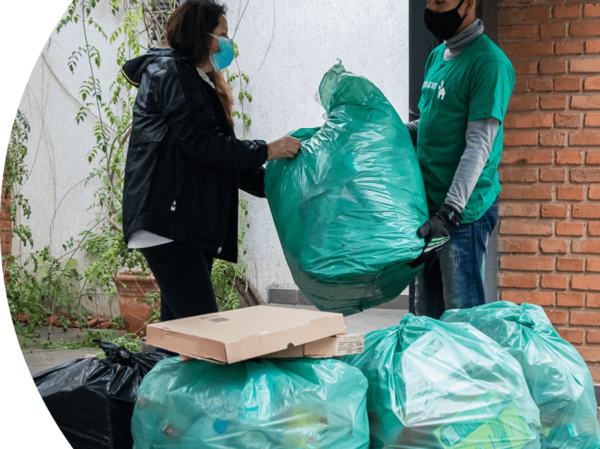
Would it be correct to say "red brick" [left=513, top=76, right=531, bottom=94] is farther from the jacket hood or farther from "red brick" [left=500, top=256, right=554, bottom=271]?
the jacket hood

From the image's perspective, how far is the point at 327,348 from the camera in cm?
133

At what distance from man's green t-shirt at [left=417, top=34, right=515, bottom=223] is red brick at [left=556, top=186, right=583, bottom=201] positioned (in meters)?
0.76

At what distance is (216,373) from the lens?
1.25 m

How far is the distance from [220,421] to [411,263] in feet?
2.35

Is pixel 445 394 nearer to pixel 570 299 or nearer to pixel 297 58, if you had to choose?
pixel 570 299

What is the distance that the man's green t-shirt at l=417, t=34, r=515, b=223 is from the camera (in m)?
1.63

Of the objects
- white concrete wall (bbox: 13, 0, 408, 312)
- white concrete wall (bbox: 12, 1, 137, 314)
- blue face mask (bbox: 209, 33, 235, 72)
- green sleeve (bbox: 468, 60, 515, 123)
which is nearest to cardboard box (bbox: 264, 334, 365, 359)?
green sleeve (bbox: 468, 60, 515, 123)

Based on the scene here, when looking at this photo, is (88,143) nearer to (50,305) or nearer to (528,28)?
(50,305)

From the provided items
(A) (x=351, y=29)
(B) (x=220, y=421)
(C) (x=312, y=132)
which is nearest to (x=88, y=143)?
(A) (x=351, y=29)

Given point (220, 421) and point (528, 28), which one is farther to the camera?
point (528, 28)

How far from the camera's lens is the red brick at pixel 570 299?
2.45m

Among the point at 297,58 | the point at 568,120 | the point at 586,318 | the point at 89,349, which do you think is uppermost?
the point at 297,58

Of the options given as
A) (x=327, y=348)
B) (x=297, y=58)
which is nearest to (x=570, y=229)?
(x=327, y=348)

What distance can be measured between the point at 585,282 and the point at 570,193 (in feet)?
1.34
